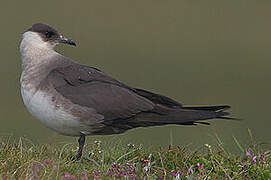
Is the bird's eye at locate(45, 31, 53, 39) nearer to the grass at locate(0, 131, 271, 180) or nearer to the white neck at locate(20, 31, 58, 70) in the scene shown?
the white neck at locate(20, 31, 58, 70)

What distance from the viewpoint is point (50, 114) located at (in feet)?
16.5

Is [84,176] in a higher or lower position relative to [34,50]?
lower

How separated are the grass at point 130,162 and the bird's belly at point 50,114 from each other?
0.74 feet

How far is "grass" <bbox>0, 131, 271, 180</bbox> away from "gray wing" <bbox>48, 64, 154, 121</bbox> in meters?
0.42

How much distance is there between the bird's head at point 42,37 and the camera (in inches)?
227

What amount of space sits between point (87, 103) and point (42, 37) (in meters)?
1.18

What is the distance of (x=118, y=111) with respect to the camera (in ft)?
17.1

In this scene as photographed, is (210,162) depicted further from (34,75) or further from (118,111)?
(34,75)

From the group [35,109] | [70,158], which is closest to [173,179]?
[70,158]

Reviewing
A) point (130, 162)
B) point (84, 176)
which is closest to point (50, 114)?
point (130, 162)

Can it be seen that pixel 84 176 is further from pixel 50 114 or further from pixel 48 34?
pixel 48 34

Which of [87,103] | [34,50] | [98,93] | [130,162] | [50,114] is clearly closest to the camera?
[130,162]

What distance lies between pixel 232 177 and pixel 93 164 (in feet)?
4.44

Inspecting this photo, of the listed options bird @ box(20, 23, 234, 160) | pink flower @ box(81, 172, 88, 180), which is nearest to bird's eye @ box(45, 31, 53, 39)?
bird @ box(20, 23, 234, 160)
